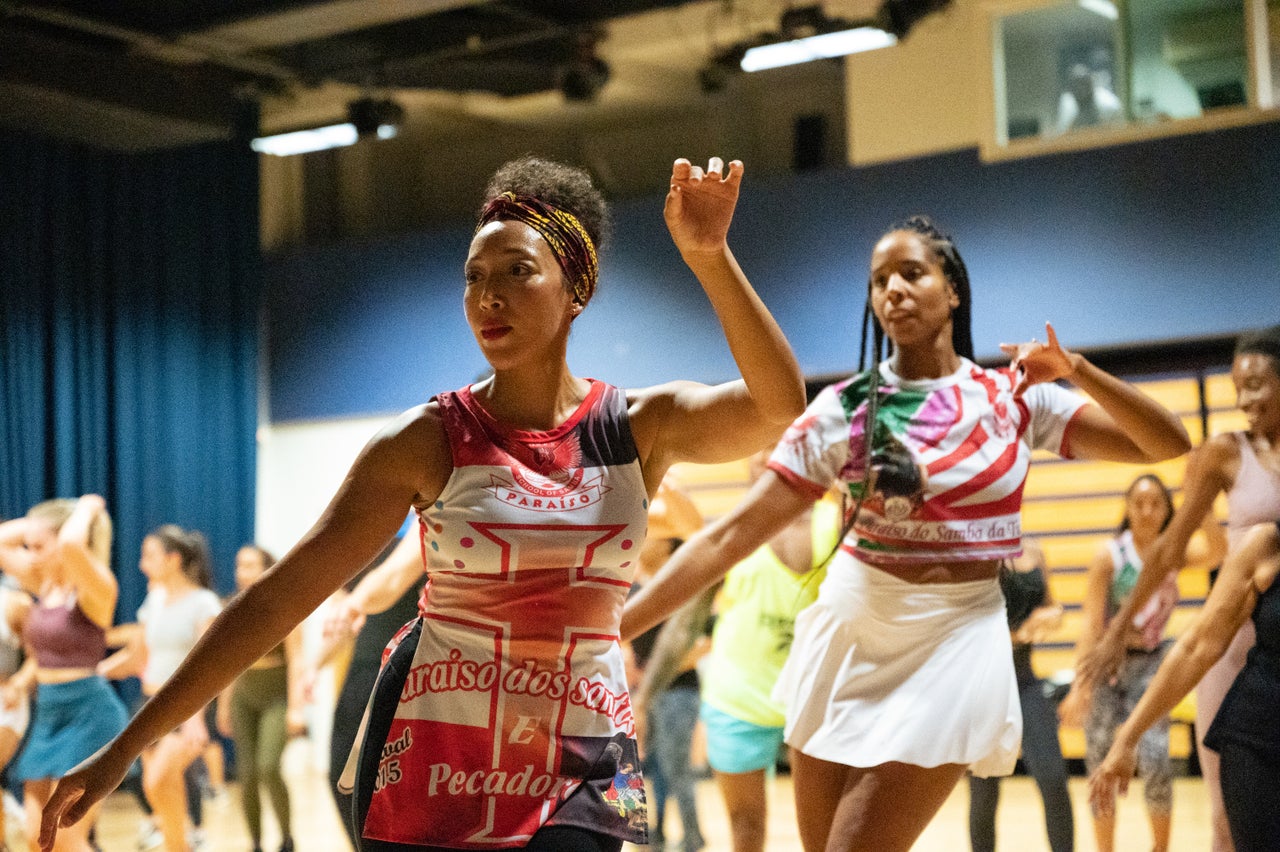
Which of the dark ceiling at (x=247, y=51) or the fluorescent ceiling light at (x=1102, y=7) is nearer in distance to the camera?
the fluorescent ceiling light at (x=1102, y=7)

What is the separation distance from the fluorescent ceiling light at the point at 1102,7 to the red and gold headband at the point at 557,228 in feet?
23.2

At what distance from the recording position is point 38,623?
6047 mm

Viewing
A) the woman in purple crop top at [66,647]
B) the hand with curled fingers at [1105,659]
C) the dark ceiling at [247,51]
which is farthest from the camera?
the dark ceiling at [247,51]

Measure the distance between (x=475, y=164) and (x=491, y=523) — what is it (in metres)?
10.4

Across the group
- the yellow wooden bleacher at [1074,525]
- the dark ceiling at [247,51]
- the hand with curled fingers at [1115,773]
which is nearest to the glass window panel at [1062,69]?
the yellow wooden bleacher at [1074,525]

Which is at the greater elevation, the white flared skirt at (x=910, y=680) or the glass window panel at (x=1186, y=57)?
the glass window panel at (x=1186, y=57)

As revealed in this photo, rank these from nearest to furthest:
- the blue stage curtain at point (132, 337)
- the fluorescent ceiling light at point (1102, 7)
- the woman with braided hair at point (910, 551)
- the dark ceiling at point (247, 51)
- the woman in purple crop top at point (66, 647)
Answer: the woman with braided hair at point (910, 551) < the woman in purple crop top at point (66, 647) < the fluorescent ceiling light at point (1102, 7) < the dark ceiling at point (247, 51) < the blue stage curtain at point (132, 337)

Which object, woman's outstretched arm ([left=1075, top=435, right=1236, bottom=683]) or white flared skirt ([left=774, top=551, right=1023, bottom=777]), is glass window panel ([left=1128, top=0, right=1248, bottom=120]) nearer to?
woman's outstretched arm ([left=1075, top=435, right=1236, bottom=683])

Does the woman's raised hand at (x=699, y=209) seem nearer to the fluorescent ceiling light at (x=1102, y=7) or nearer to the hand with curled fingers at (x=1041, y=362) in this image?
the hand with curled fingers at (x=1041, y=362)

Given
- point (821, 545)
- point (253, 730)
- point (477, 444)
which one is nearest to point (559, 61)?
point (253, 730)

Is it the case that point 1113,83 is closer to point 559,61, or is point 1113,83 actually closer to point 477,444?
point 559,61

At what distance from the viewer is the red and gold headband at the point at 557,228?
6.91ft

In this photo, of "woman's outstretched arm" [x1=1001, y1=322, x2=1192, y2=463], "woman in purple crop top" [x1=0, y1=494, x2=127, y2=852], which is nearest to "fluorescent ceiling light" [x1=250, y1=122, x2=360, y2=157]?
"woman in purple crop top" [x1=0, y1=494, x2=127, y2=852]

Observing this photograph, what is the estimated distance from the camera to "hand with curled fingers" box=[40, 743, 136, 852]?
6.26 feet
